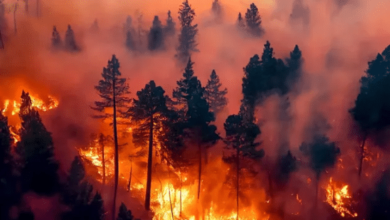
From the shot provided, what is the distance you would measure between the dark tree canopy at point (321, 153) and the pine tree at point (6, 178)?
99.4 ft

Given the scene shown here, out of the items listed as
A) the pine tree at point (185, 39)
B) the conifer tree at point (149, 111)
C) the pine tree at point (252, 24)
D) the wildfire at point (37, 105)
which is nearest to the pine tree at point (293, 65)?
the pine tree at point (185, 39)

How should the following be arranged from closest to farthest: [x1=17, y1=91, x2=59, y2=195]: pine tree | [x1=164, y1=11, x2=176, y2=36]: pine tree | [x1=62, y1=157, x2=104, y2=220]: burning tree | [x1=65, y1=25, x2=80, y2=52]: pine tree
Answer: [x1=62, y1=157, x2=104, y2=220]: burning tree → [x1=17, y1=91, x2=59, y2=195]: pine tree → [x1=65, y1=25, x2=80, y2=52]: pine tree → [x1=164, y1=11, x2=176, y2=36]: pine tree

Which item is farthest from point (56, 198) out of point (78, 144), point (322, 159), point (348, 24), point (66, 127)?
point (348, 24)

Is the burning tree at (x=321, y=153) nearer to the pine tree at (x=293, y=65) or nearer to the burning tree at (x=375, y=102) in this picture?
the burning tree at (x=375, y=102)

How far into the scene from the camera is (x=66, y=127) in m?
45.3

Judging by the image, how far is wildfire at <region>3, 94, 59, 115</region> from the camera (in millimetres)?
46562

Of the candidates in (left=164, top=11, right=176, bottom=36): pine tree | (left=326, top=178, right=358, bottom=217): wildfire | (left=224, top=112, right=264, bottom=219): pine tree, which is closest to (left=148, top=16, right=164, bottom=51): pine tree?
(left=164, top=11, right=176, bottom=36): pine tree

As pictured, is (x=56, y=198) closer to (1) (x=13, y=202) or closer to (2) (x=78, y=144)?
(1) (x=13, y=202)

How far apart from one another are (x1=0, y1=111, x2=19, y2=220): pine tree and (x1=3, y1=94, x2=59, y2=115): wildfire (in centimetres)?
1867

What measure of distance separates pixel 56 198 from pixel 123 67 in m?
36.6

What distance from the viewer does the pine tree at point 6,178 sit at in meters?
28.4

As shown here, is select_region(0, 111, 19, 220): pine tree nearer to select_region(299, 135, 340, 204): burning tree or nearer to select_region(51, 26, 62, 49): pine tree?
select_region(299, 135, 340, 204): burning tree

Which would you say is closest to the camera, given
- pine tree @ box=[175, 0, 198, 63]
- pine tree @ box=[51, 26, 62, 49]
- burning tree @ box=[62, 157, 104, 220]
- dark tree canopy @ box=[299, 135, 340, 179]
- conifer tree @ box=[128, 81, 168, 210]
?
burning tree @ box=[62, 157, 104, 220]

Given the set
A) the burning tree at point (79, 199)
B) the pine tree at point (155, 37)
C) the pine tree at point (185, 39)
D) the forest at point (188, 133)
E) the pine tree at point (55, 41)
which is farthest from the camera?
the pine tree at point (155, 37)
